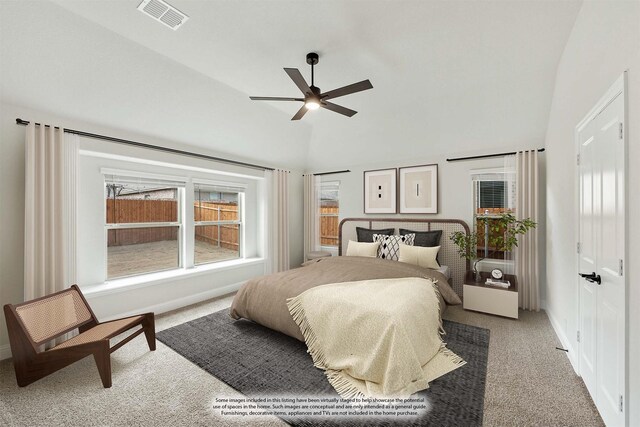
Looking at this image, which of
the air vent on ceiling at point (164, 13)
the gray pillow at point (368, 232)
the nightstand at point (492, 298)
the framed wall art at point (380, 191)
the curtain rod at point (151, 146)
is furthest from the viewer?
the framed wall art at point (380, 191)

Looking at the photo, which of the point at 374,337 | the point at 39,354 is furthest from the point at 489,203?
the point at 39,354

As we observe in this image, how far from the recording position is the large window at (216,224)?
4.35 meters

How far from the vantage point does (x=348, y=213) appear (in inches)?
205

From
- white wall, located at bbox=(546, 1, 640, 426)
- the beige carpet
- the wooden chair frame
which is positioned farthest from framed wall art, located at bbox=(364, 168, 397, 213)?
the wooden chair frame

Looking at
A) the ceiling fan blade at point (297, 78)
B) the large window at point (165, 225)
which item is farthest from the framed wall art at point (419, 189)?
the large window at point (165, 225)

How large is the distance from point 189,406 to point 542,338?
3317 mm

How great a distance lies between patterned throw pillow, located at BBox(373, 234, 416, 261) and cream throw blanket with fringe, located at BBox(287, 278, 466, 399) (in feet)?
4.63

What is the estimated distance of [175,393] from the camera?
6.33 ft

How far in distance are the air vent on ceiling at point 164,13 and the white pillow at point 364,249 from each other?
140 inches

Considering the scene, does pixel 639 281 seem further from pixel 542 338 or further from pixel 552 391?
pixel 542 338

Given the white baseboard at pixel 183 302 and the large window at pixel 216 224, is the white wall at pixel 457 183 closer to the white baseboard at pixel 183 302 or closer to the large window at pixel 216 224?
the large window at pixel 216 224

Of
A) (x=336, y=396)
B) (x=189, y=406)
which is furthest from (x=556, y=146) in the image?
Result: (x=189, y=406)

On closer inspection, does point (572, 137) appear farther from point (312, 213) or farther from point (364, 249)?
point (312, 213)

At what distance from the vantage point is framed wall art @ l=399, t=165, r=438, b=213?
4.24m
